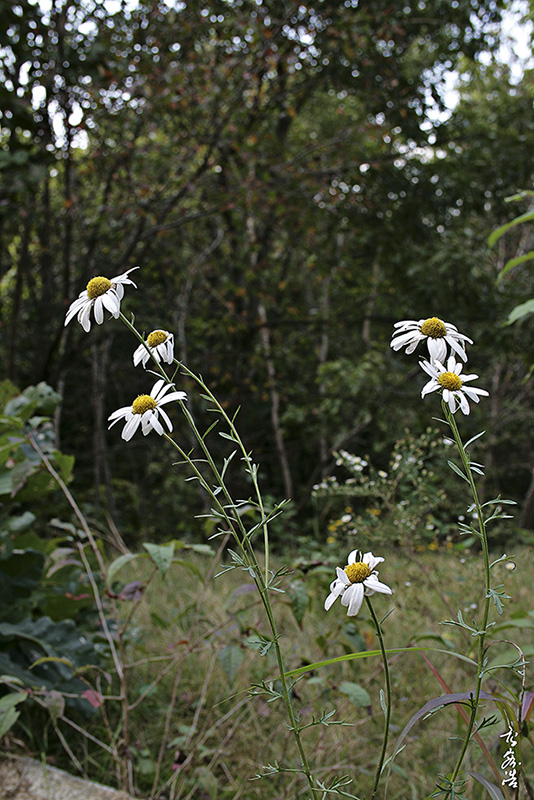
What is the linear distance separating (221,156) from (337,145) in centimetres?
77

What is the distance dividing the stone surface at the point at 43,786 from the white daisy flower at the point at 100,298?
95cm

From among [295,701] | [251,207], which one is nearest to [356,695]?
[295,701]

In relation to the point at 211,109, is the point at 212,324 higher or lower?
lower

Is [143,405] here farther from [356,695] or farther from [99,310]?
[356,695]

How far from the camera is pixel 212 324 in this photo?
15.5ft

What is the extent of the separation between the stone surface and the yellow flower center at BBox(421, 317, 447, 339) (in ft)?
3.39

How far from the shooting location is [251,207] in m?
3.90

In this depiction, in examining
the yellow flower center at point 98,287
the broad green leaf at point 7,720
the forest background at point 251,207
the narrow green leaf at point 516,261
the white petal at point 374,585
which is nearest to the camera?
the white petal at point 374,585

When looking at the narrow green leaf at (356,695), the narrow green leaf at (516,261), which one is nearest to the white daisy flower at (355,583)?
the narrow green leaf at (356,695)

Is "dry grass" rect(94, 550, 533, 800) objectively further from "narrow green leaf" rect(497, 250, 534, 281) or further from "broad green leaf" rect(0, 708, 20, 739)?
"narrow green leaf" rect(497, 250, 534, 281)

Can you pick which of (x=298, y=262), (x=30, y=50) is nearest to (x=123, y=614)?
(x=30, y=50)

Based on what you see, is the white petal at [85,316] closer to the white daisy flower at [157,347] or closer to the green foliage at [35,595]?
the white daisy flower at [157,347]

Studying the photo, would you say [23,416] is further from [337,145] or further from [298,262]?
[298,262]

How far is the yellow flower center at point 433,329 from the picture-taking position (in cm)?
72
